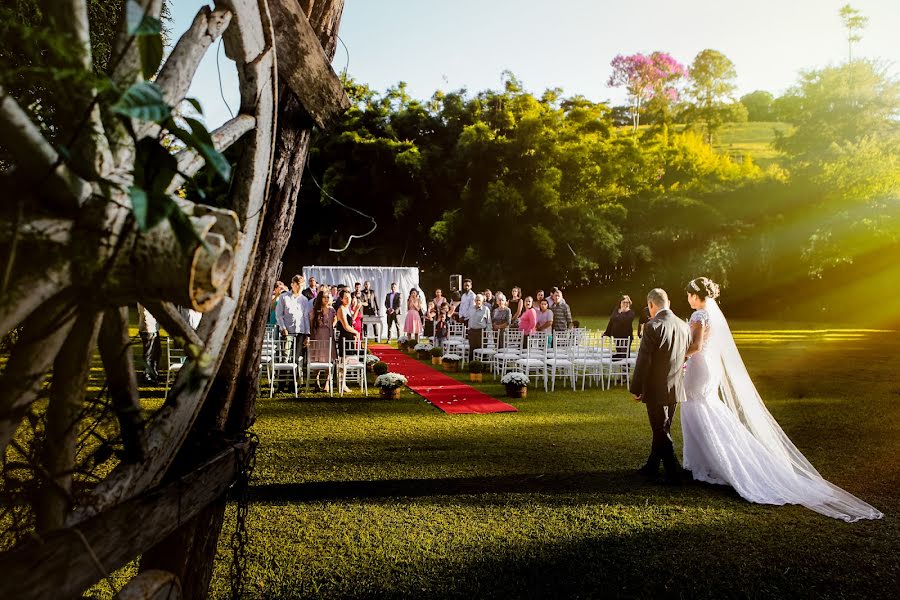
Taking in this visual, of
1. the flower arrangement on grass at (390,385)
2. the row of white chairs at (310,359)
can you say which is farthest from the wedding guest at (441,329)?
the flower arrangement on grass at (390,385)

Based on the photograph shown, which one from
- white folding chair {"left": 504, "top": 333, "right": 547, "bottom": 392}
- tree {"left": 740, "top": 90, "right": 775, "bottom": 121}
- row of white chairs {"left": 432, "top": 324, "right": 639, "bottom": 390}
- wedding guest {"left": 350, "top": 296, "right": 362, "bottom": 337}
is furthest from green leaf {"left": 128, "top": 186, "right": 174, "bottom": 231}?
tree {"left": 740, "top": 90, "right": 775, "bottom": 121}

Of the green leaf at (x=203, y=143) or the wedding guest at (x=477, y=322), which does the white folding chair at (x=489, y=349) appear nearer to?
the wedding guest at (x=477, y=322)

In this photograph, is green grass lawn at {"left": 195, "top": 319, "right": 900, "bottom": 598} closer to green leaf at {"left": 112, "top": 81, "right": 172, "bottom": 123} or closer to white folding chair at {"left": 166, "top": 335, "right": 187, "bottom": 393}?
white folding chair at {"left": 166, "top": 335, "right": 187, "bottom": 393}

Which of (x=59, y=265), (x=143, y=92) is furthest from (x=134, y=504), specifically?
(x=143, y=92)

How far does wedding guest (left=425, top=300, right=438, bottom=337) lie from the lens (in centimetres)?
2033

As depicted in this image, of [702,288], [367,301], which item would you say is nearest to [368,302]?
[367,301]

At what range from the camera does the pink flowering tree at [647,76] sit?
206 ft

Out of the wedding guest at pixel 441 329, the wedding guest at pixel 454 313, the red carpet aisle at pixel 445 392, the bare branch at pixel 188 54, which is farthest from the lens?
the wedding guest at pixel 454 313

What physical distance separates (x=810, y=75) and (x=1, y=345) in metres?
43.5

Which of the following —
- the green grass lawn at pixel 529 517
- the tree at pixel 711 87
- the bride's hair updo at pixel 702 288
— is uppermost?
the tree at pixel 711 87

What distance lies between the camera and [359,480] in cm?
631

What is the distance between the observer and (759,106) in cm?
8544

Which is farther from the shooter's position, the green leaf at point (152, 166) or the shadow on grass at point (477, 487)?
the shadow on grass at point (477, 487)

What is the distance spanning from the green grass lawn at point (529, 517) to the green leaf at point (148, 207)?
335cm
